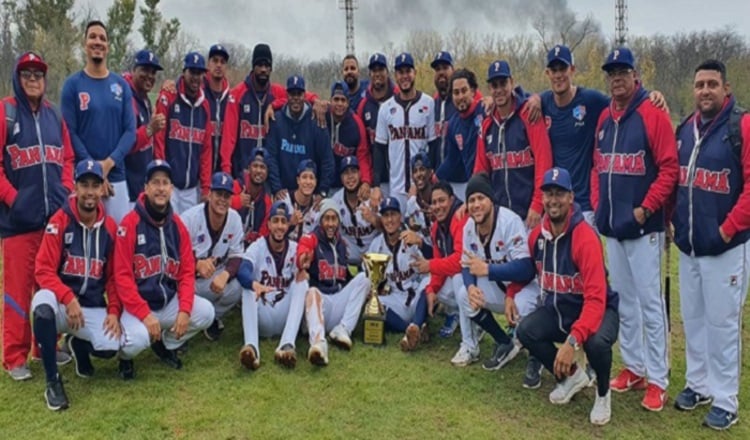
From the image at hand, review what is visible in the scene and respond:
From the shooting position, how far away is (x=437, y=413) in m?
4.80

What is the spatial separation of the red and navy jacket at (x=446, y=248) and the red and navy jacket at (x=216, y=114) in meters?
2.65

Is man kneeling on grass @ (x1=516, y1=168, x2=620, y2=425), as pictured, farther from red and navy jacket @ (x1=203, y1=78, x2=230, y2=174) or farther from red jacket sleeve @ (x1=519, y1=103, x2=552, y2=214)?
red and navy jacket @ (x1=203, y1=78, x2=230, y2=174)

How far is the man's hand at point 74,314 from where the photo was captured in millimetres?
4922

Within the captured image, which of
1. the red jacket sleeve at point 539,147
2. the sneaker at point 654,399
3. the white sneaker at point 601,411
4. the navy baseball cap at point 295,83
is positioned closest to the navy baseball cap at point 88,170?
the navy baseball cap at point 295,83

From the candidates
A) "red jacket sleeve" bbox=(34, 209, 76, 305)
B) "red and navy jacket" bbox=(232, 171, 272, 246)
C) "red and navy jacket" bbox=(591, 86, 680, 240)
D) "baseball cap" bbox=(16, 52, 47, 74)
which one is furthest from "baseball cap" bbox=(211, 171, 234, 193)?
"red and navy jacket" bbox=(591, 86, 680, 240)

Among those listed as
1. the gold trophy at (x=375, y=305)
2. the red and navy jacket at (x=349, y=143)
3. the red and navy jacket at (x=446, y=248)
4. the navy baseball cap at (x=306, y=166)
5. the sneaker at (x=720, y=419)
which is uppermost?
the red and navy jacket at (x=349, y=143)

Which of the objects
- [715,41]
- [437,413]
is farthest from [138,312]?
[715,41]

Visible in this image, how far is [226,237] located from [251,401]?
6.06 ft

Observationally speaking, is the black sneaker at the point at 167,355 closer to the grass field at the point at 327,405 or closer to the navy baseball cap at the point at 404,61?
the grass field at the point at 327,405

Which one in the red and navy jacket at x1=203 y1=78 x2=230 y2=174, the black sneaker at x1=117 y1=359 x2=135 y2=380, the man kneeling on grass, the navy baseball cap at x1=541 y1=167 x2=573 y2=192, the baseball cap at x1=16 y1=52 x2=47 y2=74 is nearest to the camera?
the man kneeling on grass

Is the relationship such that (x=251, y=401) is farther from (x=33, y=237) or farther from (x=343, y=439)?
(x=33, y=237)

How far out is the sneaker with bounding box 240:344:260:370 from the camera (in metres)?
5.44

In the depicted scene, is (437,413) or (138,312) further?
(138,312)

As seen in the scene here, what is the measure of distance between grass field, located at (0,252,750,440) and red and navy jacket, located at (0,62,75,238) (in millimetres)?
1388
